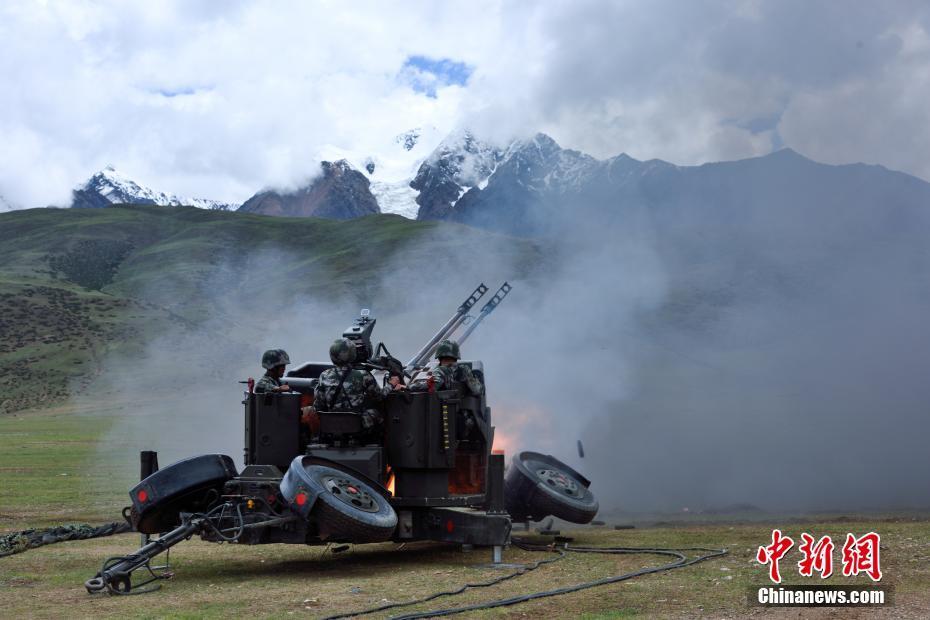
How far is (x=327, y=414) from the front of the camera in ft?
49.9

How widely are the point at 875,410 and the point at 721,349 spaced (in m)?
30.5

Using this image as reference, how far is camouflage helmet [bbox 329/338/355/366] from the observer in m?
15.2

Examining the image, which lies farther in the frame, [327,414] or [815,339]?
[815,339]

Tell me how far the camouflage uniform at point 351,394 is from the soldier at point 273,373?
2.23 ft

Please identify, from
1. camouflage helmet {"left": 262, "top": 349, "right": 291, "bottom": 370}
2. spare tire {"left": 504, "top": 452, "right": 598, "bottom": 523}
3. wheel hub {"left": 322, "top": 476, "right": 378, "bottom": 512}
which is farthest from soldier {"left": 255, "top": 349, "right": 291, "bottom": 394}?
spare tire {"left": 504, "top": 452, "right": 598, "bottom": 523}

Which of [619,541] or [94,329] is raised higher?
[94,329]

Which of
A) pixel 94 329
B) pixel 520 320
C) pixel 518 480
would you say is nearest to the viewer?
pixel 518 480

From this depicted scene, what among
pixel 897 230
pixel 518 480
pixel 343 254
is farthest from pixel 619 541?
pixel 343 254

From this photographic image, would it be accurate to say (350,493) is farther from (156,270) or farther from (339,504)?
(156,270)

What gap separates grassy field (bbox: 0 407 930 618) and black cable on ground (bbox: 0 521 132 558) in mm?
250

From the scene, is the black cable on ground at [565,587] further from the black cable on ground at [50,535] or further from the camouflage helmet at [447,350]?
Result: the black cable on ground at [50,535]

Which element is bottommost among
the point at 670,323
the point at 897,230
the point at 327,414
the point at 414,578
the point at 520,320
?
the point at 414,578

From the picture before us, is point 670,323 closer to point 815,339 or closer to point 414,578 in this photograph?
point 815,339

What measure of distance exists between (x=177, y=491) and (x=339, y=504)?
7.67 feet
